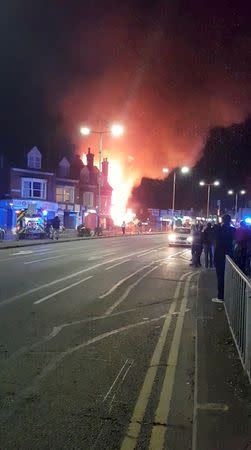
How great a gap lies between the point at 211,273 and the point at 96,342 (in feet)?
27.4

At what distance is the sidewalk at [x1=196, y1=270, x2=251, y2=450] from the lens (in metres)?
3.41

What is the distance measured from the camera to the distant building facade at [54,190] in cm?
4681

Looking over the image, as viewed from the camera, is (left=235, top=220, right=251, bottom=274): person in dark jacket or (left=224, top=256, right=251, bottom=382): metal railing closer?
(left=224, top=256, right=251, bottom=382): metal railing

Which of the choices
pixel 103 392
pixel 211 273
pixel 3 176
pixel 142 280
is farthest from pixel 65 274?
pixel 3 176

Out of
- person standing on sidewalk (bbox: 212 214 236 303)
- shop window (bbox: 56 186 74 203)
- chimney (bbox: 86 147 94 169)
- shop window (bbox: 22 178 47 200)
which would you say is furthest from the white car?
chimney (bbox: 86 147 94 169)

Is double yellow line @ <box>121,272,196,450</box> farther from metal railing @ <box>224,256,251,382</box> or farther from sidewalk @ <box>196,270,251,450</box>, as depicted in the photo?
metal railing @ <box>224,256,251,382</box>

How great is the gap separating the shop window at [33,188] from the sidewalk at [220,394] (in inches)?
1689

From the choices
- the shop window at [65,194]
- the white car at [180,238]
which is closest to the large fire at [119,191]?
the shop window at [65,194]

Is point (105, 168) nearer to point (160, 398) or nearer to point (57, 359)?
point (57, 359)

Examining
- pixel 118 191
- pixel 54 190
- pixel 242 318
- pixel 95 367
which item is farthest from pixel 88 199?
pixel 242 318

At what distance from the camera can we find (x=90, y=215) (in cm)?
5762

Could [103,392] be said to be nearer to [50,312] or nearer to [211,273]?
[50,312]

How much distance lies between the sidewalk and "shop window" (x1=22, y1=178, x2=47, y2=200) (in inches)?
1689

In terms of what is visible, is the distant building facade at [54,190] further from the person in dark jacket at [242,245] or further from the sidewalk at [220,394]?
the sidewalk at [220,394]
